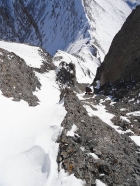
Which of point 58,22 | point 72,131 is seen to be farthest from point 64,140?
point 58,22

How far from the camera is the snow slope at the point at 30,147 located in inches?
339

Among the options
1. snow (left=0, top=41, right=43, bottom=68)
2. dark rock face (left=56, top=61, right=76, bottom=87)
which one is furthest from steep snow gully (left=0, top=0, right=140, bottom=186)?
snow (left=0, top=41, right=43, bottom=68)

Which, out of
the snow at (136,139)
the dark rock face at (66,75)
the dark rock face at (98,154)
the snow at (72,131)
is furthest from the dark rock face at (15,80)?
the dark rock face at (66,75)

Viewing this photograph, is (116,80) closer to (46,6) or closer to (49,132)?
(49,132)

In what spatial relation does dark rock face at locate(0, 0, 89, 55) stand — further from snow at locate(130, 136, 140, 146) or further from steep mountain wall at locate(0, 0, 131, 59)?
snow at locate(130, 136, 140, 146)

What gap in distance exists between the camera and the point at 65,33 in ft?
393

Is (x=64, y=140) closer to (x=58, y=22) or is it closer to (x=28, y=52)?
(x=28, y=52)

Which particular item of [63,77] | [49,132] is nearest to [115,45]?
[63,77]

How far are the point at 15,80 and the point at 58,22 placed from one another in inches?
4404

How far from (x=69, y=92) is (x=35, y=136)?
5558 millimetres

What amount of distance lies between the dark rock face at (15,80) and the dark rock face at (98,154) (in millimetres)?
6231

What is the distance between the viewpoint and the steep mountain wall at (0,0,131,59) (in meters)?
114

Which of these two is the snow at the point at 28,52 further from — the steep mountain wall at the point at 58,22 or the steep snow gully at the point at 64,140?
the steep mountain wall at the point at 58,22

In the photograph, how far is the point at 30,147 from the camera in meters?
10.2
